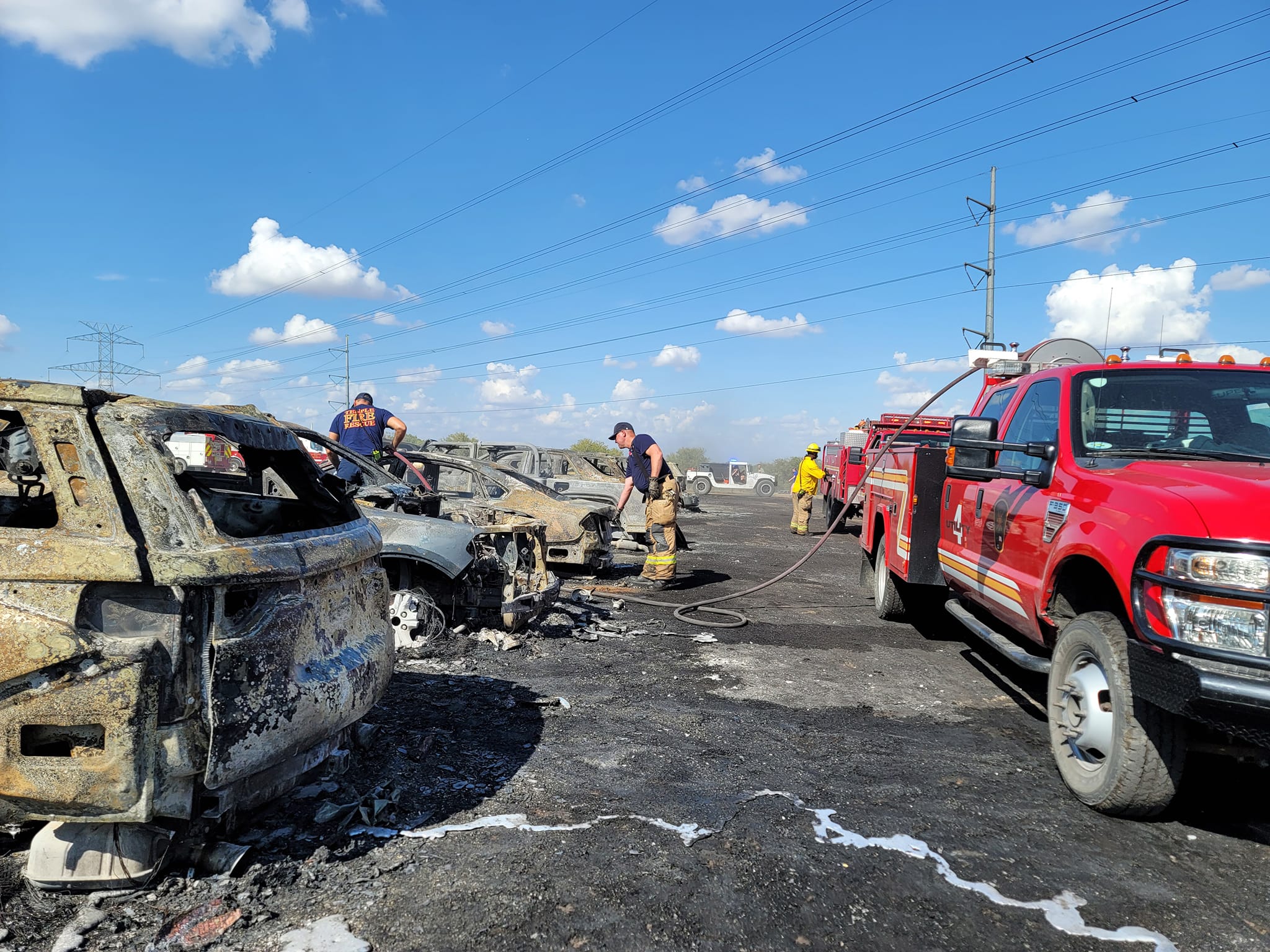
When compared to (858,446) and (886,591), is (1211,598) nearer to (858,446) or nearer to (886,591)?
(886,591)

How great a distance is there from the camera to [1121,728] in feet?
10.4

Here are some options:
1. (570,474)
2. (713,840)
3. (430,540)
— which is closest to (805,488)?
(570,474)

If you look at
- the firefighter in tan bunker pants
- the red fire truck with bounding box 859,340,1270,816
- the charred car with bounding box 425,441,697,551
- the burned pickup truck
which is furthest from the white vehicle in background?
the burned pickup truck

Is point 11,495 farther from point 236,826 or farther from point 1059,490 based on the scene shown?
point 1059,490

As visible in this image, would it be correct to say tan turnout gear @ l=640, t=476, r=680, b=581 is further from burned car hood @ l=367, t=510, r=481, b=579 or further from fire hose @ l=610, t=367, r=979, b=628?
burned car hood @ l=367, t=510, r=481, b=579

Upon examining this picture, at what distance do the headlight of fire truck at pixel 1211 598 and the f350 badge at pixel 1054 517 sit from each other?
0.83m

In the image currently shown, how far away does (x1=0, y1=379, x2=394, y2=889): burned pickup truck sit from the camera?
7.69ft

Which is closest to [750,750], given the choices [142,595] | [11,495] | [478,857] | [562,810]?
[562,810]

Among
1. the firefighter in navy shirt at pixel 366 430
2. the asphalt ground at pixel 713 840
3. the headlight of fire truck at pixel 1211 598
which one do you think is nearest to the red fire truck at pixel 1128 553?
the headlight of fire truck at pixel 1211 598

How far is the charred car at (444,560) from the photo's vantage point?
5.91 meters

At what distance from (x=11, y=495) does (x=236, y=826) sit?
87.4 inches

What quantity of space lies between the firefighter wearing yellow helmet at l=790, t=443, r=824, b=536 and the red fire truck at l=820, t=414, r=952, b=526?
44 centimetres

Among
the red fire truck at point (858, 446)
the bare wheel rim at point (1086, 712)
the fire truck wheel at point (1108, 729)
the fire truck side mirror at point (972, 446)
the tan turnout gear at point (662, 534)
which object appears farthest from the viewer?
the red fire truck at point (858, 446)

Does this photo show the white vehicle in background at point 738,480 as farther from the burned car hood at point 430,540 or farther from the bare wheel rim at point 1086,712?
the bare wheel rim at point 1086,712
